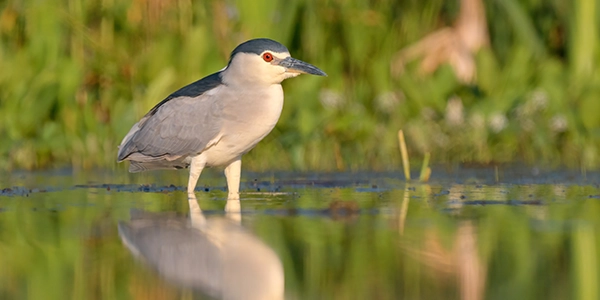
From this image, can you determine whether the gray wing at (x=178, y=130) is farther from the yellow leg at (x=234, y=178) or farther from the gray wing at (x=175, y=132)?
the yellow leg at (x=234, y=178)

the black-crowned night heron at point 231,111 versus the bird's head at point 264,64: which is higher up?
the bird's head at point 264,64

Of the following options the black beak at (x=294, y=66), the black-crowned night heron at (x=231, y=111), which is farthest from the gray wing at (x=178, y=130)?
the black beak at (x=294, y=66)

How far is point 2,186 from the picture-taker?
26.9 ft

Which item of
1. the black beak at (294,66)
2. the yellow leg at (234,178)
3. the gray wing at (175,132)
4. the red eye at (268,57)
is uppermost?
the red eye at (268,57)

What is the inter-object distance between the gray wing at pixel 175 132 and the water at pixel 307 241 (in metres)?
0.27

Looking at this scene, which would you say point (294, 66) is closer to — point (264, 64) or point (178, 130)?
point (264, 64)

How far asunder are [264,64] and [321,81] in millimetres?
3482

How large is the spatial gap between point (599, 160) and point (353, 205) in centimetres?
394

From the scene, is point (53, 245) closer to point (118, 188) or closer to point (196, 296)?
point (196, 296)

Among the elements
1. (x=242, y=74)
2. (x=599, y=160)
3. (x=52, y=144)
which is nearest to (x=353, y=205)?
(x=242, y=74)

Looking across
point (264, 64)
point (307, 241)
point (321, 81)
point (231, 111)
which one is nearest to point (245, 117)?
point (231, 111)

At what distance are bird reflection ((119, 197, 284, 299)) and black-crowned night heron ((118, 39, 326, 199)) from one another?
4.02 feet

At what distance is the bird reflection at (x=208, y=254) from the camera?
4.02 metres

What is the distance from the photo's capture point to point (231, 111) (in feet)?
24.0
